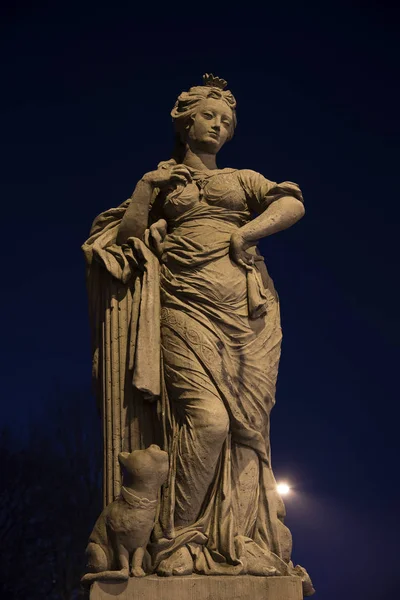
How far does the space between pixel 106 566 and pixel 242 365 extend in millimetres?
1383

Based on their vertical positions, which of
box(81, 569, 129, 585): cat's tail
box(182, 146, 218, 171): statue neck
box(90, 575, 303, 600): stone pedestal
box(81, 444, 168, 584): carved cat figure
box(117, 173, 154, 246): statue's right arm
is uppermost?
box(182, 146, 218, 171): statue neck

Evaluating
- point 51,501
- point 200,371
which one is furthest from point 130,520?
point 51,501

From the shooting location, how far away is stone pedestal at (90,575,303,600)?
4.61m

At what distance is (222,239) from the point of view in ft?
17.8

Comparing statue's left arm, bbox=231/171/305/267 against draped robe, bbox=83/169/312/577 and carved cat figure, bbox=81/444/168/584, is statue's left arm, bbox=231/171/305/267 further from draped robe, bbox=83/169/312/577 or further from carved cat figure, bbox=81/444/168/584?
carved cat figure, bbox=81/444/168/584

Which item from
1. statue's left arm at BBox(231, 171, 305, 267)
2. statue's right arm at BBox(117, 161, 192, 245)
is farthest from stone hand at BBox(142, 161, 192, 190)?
statue's left arm at BBox(231, 171, 305, 267)

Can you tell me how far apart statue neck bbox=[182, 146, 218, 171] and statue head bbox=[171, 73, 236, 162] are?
0.11ft

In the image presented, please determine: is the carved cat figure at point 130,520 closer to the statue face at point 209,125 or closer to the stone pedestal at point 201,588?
the stone pedestal at point 201,588

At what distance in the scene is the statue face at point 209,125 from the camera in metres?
5.76

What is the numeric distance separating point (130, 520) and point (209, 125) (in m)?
2.61

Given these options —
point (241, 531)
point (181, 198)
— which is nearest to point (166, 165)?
point (181, 198)

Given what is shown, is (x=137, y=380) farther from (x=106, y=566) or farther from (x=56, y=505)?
(x=56, y=505)

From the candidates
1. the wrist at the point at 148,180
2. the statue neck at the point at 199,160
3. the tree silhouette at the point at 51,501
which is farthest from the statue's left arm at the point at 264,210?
the tree silhouette at the point at 51,501

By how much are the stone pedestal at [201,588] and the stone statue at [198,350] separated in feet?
0.24
